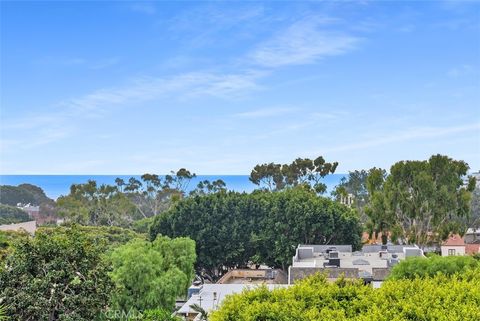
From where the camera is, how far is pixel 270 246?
129 ft

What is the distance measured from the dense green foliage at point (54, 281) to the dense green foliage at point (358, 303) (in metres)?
4.15

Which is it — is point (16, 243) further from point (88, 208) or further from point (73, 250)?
point (88, 208)

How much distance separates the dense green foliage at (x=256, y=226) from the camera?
1548 inches

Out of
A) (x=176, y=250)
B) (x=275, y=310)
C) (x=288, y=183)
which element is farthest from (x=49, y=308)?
(x=288, y=183)

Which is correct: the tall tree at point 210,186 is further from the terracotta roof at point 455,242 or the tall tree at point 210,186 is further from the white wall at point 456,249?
the white wall at point 456,249

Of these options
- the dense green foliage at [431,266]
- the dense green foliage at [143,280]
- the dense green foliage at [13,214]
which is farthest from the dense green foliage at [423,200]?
the dense green foliage at [13,214]

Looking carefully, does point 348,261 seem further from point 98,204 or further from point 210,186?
point 210,186

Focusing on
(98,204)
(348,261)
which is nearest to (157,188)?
(98,204)

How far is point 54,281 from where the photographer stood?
13.7m

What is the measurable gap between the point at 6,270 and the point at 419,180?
3033 cm

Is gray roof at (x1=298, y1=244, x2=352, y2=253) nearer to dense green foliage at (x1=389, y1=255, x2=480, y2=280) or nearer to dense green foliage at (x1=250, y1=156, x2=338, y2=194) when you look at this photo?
dense green foliage at (x1=389, y1=255, x2=480, y2=280)

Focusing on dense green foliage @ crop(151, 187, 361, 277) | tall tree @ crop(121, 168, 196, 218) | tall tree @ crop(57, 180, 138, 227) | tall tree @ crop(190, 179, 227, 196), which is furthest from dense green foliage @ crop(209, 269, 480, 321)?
tall tree @ crop(121, 168, 196, 218)

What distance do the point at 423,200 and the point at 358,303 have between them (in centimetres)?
2972

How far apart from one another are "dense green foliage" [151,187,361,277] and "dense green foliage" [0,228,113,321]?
25.2 meters
